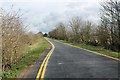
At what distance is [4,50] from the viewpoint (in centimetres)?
1518

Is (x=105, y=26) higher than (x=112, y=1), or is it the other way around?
(x=112, y=1)

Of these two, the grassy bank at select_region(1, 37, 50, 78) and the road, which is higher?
the road

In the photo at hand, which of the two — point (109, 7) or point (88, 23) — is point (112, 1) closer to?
point (109, 7)

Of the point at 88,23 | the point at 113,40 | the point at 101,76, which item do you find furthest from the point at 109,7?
the point at 88,23

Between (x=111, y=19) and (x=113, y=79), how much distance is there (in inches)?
828

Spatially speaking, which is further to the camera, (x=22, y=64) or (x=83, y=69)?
(x=22, y=64)

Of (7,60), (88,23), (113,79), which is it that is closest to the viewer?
(113,79)

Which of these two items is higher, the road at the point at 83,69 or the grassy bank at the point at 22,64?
the road at the point at 83,69

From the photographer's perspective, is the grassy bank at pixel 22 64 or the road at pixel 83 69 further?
the grassy bank at pixel 22 64

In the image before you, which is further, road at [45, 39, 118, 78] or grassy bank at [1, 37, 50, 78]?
grassy bank at [1, 37, 50, 78]

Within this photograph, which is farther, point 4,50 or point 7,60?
point 7,60

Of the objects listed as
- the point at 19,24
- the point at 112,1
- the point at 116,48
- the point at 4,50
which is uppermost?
the point at 112,1

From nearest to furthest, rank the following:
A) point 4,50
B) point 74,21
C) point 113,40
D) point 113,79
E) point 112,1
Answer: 1. point 113,79
2. point 4,50
3. point 112,1
4. point 113,40
5. point 74,21

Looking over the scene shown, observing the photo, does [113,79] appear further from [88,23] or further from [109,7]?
[88,23]
